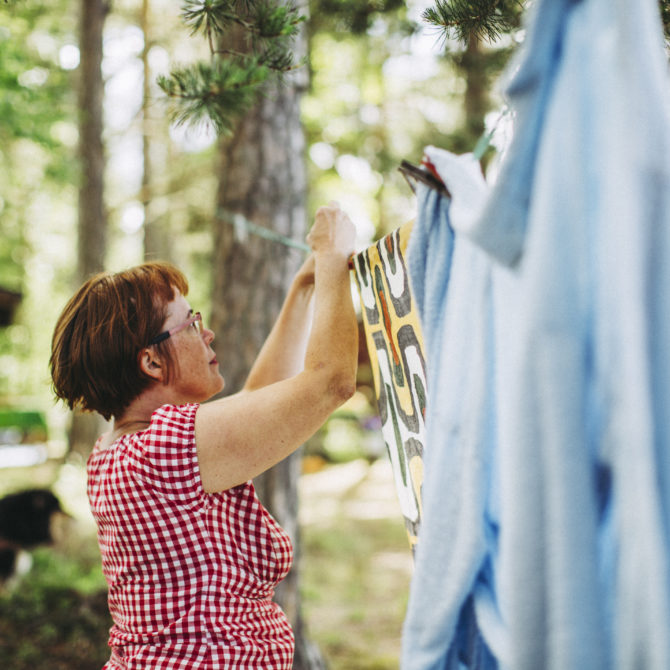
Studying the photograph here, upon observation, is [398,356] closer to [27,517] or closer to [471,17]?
[471,17]

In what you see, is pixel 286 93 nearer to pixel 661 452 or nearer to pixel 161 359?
pixel 161 359

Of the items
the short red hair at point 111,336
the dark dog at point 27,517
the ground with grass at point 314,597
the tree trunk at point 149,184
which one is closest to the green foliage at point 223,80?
the short red hair at point 111,336

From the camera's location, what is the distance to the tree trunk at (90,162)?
8211 mm

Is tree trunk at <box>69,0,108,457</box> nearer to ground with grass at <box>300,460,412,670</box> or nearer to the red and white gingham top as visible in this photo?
ground with grass at <box>300,460,412,670</box>

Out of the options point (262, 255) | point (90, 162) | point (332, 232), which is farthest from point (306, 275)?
point (90, 162)

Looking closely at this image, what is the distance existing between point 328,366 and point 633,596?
2.64 ft

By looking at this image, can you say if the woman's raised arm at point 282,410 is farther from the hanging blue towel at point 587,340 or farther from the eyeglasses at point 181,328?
the hanging blue towel at point 587,340

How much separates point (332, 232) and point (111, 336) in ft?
1.97

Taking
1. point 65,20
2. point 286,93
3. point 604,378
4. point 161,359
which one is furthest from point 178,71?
point 65,20

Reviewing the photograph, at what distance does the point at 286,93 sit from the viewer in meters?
3.49

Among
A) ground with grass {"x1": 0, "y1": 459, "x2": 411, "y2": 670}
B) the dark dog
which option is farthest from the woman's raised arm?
the dark dog

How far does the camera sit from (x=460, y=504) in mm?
1057

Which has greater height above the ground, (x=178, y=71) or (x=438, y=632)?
(x=178, y=71)

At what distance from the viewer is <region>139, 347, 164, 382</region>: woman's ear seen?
1.60 meters
